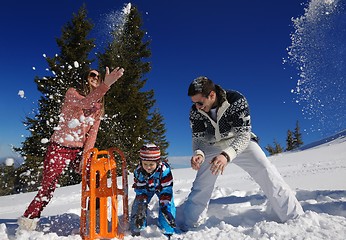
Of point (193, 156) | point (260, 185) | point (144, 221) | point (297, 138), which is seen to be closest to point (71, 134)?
point (144, 221)

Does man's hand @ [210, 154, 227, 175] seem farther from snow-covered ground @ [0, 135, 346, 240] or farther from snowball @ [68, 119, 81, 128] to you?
snowball @ [68, 119, 81, 128]

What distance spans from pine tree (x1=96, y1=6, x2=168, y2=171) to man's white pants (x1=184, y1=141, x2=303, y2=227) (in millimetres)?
10871

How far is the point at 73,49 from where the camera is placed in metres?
15.2

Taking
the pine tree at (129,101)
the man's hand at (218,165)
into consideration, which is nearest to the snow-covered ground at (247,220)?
the man's hand at (218,165)

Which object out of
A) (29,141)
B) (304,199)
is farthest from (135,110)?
(304,199)

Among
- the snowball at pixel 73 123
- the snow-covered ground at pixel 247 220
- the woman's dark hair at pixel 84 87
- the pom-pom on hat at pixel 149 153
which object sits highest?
the woman's dark hair at pixel 84 87

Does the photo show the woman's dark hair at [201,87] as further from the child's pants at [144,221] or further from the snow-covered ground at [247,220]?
the snow-covered ground at [247,220]

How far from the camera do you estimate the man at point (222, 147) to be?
11.4ft

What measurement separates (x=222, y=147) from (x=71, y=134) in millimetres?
1817

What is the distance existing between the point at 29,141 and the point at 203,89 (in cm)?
1170

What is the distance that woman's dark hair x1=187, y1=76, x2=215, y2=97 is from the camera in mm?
3434

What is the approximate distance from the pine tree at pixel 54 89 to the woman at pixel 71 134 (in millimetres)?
7939

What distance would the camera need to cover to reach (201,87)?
343 centimetres

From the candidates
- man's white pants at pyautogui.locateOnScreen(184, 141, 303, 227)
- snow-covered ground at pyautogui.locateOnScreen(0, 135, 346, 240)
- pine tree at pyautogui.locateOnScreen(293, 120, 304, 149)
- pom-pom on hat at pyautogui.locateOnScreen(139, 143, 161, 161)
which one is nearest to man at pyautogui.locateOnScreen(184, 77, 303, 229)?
man's white pants at pyautogui.locateOnScreen(184, 141, 303, 227)
